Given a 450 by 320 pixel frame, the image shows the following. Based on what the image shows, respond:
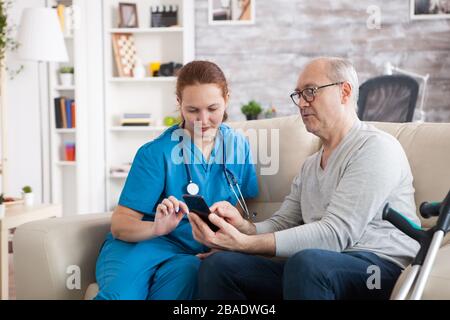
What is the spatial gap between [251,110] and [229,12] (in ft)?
2.77

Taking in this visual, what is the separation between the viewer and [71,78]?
445cm

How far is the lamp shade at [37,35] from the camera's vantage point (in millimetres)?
3848

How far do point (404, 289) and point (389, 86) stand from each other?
9.08 feet

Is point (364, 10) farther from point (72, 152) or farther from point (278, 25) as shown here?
point (72, 152)

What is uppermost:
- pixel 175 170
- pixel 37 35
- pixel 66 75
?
pixel 37 35

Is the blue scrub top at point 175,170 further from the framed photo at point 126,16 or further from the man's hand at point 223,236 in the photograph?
the framed photo at point 126,16

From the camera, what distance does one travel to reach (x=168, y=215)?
1.58 metres

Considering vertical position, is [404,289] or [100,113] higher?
[100,113]

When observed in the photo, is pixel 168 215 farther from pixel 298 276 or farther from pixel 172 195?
pixel 298 276

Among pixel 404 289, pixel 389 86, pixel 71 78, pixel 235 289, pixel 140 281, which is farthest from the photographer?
pixel 71 78

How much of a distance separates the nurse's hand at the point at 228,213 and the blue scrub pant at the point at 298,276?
128mm

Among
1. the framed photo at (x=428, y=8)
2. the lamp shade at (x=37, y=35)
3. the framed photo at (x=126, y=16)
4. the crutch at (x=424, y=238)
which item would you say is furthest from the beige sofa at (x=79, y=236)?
the framed photo at (x=126, y=16)

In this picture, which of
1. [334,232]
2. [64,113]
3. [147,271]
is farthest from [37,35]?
[334,232]

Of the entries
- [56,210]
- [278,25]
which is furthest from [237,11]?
[56,210]
